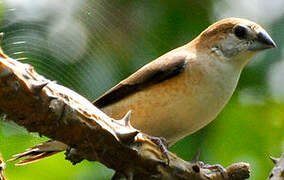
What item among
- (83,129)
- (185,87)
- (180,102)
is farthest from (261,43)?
(83,129)

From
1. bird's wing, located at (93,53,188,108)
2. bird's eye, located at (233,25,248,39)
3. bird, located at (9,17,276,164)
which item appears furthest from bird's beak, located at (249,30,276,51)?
bird's wing, located at (93,53,188,108)

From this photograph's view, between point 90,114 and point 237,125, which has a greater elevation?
point 90,114

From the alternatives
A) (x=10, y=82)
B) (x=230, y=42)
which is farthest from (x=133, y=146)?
(x=230, y=42)

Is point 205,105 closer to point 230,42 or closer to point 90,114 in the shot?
point 230,42

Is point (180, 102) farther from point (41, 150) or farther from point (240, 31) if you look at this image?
point (41, 150)

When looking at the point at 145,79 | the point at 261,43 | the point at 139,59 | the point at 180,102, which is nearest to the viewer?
the point at 180,102

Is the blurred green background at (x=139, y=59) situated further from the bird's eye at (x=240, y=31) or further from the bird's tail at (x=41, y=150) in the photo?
the bird's eye at (x=240, y=31)

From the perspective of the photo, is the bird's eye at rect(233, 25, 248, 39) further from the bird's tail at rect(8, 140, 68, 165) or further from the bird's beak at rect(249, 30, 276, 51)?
the bird's tail at rect(8, 140, 68, 165)
